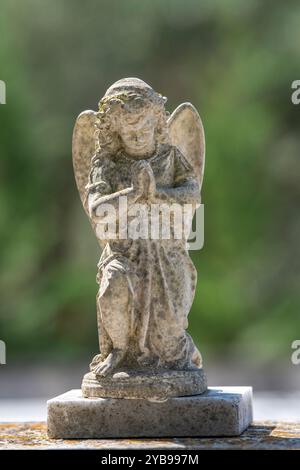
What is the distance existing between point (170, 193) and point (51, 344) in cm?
1095

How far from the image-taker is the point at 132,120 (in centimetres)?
651

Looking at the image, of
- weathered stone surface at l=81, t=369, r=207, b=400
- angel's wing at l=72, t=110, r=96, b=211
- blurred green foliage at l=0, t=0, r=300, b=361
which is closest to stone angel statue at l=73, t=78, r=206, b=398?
weathered stone surface at l=81, t=369, r=207, b=400

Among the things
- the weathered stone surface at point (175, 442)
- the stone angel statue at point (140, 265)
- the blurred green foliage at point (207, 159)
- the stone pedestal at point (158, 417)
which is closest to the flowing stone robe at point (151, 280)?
the stone angel statue at point (140, 265)

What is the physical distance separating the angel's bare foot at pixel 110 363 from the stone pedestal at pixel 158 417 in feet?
0.53

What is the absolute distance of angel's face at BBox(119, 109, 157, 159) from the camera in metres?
6.51

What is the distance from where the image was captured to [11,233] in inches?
657

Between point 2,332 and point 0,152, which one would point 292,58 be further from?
point 2,332

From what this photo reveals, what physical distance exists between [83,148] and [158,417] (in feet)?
5.59

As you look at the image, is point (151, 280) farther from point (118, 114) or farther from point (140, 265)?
point (118, 114)

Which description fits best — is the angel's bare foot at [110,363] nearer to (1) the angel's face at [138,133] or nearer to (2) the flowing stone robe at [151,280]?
(2) the flowing stone robe at [151,280]

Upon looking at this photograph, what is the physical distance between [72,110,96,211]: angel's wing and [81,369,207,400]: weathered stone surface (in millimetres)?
1152

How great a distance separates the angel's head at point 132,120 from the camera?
21.3 feet

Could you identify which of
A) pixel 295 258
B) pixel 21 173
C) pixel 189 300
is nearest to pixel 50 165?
pixel 21 173

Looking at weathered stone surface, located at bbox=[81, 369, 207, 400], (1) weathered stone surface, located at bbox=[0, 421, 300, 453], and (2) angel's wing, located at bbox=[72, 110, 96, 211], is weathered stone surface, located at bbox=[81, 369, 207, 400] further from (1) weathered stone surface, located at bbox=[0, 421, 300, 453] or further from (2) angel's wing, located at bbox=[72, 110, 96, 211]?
(2) angel's wing, located at bbox=[72, 110, 96, 211]
